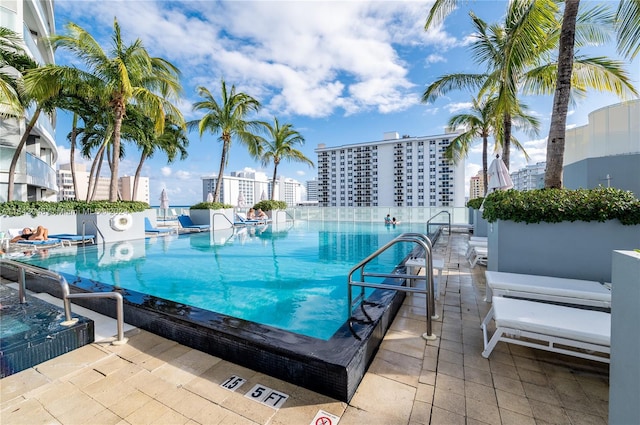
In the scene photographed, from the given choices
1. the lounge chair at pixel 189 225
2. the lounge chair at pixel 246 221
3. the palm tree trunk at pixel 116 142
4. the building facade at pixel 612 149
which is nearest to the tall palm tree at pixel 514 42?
the building facade at pixel 612 149

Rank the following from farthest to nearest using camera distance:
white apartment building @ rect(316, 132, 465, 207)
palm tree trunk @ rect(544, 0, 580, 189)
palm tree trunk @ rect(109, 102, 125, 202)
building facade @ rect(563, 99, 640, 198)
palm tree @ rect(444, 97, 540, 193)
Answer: white apartment building @ rect(316, 132, 465, 207), palm tree @ rect(444, 97, 540, 193), palm tree trunk @ rect(109, 102, 125, 202), building facade @ rect(563, 99, 640, 198), palm tree trunk @ rect(544, 0, 580, 189)

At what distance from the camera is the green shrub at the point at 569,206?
128 inches

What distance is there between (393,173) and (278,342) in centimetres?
7316

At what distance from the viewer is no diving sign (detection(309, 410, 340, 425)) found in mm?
1811

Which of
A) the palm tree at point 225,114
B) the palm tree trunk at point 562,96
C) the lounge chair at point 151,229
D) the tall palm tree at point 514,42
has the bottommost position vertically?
the lounge chair at point 151,229

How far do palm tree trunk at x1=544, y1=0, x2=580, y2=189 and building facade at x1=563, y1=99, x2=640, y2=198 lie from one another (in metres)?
8.56

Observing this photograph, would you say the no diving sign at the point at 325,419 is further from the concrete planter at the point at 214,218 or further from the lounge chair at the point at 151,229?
the concrete planter at the point at 214,218

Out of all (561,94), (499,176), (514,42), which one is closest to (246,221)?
(499,176)

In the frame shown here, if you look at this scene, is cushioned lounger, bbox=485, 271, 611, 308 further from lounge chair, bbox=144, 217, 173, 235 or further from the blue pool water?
lounge chair, bbox=144, 217, 173, 235

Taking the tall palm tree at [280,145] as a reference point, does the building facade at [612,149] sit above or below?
below

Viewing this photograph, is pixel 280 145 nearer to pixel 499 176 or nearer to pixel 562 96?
A: pixel 499 176

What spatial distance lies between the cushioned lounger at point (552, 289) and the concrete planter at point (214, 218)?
45.2ft

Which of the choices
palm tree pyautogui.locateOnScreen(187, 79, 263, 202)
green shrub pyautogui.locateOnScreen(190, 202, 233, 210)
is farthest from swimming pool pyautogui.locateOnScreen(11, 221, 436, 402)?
palm tree pyautogui.locateOnScreen(187, 79, 263, 202)

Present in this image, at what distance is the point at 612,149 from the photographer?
1021 centimetres
